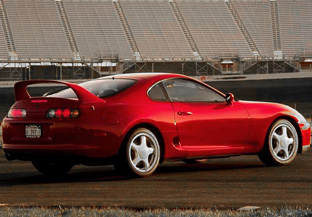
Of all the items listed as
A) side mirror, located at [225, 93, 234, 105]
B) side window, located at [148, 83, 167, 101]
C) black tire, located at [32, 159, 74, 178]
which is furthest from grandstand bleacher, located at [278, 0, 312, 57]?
black tire, located at [32, 159, 74, 178]

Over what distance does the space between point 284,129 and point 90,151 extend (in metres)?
3.15

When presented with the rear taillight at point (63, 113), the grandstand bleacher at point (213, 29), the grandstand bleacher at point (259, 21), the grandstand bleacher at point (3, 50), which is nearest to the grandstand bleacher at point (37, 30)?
the grandstand bleacher at point (3, 50)

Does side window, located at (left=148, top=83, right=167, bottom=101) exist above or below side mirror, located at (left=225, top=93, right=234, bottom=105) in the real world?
above

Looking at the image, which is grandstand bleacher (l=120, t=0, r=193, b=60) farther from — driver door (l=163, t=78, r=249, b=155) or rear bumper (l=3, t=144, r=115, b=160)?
rear bumper (l=3, t=144, r=115, b=160)

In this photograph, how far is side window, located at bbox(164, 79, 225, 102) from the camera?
9500mm

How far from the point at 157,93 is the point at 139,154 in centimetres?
99

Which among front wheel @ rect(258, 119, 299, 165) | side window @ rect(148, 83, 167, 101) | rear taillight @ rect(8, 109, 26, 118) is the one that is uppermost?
side window @ rect(148, 83, 167, 101)

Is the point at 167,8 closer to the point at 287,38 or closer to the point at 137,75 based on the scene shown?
the point at 287,38

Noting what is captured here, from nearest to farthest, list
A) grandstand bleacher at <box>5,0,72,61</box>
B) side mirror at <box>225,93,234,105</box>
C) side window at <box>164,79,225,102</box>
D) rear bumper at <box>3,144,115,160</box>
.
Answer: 1. rear bumper at <box>3,144,115,160</box>
2. side window at <box>164,79,225,102</box>
3. side mirror at <box>225,93,234,105</box>
4. grandstand bleacher at <box>5,0,72,61</box>

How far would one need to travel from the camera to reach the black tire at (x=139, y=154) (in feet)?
27.8

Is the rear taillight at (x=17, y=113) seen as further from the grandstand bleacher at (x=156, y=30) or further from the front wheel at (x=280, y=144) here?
the grandstand bleacher at (x=156, y=30)

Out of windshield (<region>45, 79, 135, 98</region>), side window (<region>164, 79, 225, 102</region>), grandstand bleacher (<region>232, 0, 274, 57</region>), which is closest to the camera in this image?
windshield (<region>45, 79, 135, 98</region>)

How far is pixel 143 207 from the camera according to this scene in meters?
6.32

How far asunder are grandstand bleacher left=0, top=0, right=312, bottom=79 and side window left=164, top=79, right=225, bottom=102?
35910 mm
